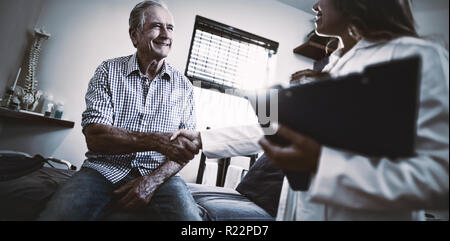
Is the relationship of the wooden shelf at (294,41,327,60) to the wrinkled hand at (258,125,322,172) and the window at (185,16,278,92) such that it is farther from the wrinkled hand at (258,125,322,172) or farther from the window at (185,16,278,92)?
the wrinkled hand at (258,125,322,172)

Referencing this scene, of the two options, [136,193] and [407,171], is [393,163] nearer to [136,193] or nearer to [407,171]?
[407,171]

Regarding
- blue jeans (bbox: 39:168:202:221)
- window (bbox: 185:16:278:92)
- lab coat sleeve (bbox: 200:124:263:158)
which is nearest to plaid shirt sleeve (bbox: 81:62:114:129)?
blue jeans (bbox: 39:168:202:221)

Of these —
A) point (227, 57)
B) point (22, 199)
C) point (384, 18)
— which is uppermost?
point (227, 57)

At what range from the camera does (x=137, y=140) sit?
109cm

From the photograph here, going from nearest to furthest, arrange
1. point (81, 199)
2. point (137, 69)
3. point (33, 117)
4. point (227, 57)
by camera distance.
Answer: point (81, 199)
point (137, 69)
point (33, 117)
point (227, 57)

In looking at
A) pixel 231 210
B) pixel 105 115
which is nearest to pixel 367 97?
pixel 231 210

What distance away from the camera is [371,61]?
0.66m

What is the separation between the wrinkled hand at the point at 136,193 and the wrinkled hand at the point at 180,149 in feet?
0.51

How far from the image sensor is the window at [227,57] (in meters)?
2.69

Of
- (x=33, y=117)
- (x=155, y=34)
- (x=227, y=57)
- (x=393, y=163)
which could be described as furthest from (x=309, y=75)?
(x=227, y=57)

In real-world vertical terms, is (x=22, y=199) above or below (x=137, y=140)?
below

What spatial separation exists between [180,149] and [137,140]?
0.68 feet

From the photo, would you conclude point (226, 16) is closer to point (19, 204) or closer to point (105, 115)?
point (105, 115)

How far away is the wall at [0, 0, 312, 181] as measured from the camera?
206cm
